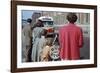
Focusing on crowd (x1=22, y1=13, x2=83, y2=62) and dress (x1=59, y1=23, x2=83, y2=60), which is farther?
dress (x1=59, y1=23, x2=83, y2=60)

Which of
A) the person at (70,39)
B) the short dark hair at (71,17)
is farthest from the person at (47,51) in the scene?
the short dark hair at (71,17)

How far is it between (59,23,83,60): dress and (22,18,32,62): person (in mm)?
306

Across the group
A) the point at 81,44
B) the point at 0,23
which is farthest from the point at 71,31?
the point at 0,23

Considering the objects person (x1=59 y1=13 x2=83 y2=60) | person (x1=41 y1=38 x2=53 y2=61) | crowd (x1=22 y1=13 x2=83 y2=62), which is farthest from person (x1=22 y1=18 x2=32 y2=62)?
person (x1=59 y1=13 x2=83 y2=60)

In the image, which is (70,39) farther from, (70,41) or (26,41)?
(26,41)

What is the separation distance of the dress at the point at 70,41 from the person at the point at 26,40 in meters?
0.31

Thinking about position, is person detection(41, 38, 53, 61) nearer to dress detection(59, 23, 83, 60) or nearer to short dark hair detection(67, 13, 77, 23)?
dress detection(59, 23, 83, 60)

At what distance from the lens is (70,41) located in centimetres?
197

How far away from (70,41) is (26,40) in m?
0.44

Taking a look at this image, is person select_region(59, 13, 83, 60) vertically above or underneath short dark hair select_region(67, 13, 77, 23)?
underneath

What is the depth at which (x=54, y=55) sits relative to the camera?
6.30ft

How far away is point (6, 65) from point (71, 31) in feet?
2.30

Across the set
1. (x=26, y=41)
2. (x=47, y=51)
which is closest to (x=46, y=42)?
(x=47, y=51)

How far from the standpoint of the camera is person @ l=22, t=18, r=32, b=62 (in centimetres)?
182
